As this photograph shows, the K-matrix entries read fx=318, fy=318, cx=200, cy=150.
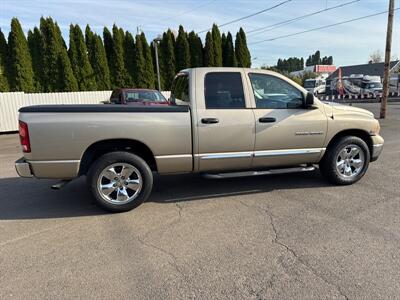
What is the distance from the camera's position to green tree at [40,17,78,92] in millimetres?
16531

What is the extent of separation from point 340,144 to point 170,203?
2.88 metres

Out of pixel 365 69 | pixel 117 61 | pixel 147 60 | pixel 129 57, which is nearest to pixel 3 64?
pixel 117 61

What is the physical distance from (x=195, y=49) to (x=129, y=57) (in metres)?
4.49

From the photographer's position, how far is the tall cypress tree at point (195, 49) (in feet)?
69.3

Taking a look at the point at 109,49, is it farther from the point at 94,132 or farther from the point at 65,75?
the point at 94,132

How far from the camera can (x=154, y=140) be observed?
433cm

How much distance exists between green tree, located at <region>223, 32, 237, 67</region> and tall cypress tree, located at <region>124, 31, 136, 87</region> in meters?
6.39

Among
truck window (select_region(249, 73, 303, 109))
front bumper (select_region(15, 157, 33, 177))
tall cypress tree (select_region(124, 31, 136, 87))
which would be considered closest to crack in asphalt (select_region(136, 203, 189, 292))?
front bumper (select_region(15, 157, 33, 177))

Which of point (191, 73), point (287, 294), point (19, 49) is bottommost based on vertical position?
point (287, 294)

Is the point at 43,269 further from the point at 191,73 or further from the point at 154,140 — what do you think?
the point at 191,73

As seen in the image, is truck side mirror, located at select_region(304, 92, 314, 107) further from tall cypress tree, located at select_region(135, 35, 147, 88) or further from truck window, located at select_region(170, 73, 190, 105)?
tall cypress tree, located at select_region(135, 35, 147, 88)

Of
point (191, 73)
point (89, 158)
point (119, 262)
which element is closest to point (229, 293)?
point (119, 262)

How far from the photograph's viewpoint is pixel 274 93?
4.91 metres

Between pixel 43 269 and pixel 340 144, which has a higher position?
pixel 340 144
